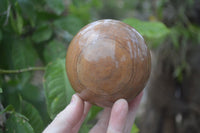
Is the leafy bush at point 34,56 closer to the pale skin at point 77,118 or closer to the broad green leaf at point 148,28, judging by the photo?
the broad green leaf at point 148,28

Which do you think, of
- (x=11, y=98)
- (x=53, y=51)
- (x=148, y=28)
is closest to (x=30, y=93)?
(x=11, y=98)

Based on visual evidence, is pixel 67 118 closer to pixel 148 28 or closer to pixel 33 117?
pixel 33 117

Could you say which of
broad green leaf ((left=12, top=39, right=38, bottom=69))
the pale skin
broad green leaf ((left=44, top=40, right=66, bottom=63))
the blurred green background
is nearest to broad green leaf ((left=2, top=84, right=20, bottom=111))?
the blurred green background

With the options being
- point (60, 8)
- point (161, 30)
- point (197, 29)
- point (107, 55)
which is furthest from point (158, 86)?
point (107, 55)

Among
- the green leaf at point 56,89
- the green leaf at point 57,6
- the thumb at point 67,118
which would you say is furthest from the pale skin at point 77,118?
the green leaf at point 57,6

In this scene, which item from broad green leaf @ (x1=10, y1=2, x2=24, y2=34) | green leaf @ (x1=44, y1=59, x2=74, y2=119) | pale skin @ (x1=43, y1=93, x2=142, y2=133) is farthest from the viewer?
broad green leaf @ (x1=10, y1=2, x2=24, y2=34)

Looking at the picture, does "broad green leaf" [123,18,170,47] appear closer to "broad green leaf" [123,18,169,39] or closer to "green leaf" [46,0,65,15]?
"broad green leaf" [123,18,169,39]

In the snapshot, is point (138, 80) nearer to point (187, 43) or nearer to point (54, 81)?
point (54, 81)
